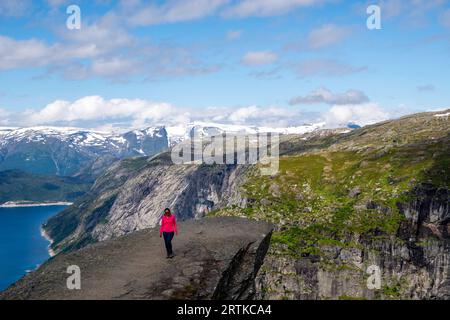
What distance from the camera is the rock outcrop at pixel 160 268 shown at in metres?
31.1

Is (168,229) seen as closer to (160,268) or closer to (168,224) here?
(168,224)

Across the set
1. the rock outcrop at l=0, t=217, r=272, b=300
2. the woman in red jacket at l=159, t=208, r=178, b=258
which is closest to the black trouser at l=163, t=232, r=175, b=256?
the woman in red jacket at l=159, t=208, r=178, b=258

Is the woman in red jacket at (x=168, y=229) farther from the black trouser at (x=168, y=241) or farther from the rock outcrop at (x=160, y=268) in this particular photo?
the rock outcrop at (x=160, y=268)

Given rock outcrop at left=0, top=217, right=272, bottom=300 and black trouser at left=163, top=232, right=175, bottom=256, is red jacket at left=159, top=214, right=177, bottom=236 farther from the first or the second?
rock outcrop at left=0, top=217, right=272, bottom=300

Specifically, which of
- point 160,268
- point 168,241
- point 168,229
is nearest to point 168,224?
point 168,229

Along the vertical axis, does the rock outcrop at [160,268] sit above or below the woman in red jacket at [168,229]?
below

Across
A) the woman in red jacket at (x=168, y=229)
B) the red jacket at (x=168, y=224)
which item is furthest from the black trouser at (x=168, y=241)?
the red jacket at (x=168, y=224)

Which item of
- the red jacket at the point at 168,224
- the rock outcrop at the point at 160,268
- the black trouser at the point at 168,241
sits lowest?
the rock outcrop at the point at 160,268

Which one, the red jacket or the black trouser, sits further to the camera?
the red jacket

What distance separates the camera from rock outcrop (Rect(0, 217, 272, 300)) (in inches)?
1226

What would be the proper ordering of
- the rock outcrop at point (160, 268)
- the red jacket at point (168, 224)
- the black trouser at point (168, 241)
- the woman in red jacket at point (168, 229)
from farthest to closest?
the red jacket at point (168, 224), the woman in red jacket at point (168, 229), the black trouser at point (168, 241), the rock outcrop at point (160, 268)

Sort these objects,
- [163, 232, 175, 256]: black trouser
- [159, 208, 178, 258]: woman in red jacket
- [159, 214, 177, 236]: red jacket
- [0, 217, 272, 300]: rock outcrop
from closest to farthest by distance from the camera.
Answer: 1. [0, 217, 272, 300]: rock outcrop
2. [163, 232, 175, 256]: black trouser
3. [159, 208, 178, 258]: woman in red jacket
4. [159, 214, 177, 236]: red jacket

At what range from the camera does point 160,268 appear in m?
34.3
